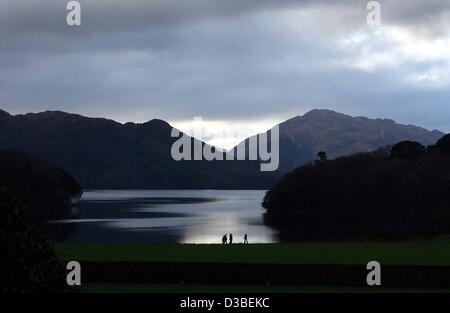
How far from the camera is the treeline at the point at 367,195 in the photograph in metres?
102

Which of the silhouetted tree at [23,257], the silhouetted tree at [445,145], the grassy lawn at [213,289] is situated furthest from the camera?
the silhouetted tree at [445,145]

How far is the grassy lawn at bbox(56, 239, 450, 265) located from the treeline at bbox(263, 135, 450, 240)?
4942 centimetres

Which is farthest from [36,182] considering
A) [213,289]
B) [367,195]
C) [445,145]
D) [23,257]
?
[23,257]

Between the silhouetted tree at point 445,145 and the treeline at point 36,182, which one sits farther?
the treeline at point 36,182

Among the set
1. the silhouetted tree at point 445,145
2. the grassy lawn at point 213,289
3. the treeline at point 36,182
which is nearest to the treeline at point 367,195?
the silhouetted tree at point 445,145

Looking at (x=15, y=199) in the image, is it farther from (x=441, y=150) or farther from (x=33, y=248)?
(x=441, y=150)

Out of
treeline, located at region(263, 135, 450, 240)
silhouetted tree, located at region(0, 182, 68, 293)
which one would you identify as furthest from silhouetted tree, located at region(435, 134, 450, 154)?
silhouetted tree, located at region(0, 182, 68, 293)

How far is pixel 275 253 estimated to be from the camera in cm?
2997

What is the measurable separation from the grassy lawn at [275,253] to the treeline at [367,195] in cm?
4942

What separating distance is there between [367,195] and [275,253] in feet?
366

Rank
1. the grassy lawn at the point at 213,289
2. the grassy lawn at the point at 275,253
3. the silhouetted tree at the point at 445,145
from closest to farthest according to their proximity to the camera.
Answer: the grassy lawn at the point at 213,289 → the grassy lawn at the point at 275,253 → the silhouetted tree at the point at 445,145

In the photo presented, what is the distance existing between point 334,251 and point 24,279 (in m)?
22.8

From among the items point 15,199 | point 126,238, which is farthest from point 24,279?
point 126,238

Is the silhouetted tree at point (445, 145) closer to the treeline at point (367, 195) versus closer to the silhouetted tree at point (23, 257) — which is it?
the treeline at point (367, 195)
